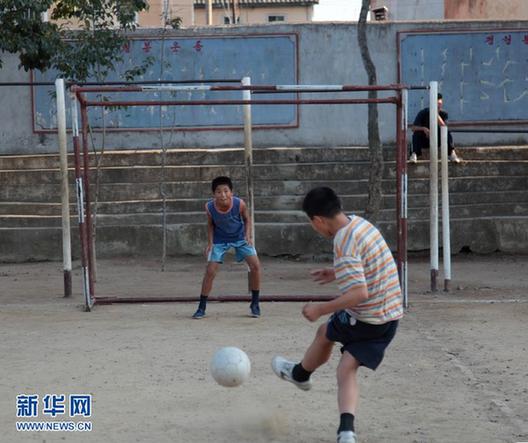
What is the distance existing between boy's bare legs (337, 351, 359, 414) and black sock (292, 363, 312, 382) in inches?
20.1

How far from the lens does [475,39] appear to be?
1619cm

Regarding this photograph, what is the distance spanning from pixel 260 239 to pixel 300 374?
8662 mm

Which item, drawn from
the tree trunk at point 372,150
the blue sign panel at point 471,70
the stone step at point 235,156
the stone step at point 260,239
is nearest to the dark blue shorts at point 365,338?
the tree trunk at point 372,150

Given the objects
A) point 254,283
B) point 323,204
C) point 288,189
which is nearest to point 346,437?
point 323,204

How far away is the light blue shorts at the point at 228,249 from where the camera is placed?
383 inches

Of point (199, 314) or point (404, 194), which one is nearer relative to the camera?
point (199, 314)

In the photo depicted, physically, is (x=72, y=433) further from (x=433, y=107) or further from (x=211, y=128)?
(x=211, y=128)

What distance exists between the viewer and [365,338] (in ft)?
18.1

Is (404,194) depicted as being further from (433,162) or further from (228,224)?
(228,224)

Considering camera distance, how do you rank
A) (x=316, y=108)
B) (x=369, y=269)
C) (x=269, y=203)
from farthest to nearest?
(x=316, y=108) < (x=269, y=203) < (x=369, y=269)

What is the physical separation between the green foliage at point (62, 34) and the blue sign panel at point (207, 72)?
321 cm

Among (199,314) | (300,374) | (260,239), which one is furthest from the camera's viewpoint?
(260,239)

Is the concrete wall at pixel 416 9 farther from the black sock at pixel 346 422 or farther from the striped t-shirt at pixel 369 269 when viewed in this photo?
the black sock at pixel 346 422

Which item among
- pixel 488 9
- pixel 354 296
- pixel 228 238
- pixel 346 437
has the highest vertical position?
pixel 488 9
